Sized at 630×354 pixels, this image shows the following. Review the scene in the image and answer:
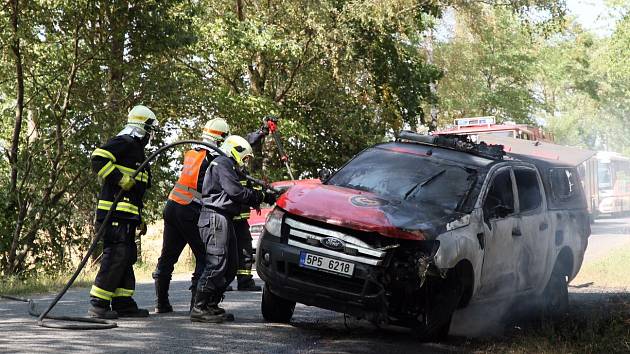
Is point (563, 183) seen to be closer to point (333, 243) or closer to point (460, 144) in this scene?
point (460, 144)

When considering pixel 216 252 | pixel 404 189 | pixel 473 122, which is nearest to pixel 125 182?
pixel 216 252

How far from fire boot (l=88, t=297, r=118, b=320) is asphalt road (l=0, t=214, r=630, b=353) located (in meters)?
0.13

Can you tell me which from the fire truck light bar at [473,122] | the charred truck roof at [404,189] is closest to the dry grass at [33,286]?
the charred truck roof at [404,189]

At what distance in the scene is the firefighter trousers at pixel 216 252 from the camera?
8836mm

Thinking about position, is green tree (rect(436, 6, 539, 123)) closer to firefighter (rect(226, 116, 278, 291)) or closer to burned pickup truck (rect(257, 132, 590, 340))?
firefighter (rect(226, 116, 278, 291))

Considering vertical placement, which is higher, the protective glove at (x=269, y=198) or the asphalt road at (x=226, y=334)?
the protective glove at (x=269, y=198)

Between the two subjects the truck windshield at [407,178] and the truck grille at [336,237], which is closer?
the truck grille at [336,237]

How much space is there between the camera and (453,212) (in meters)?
8.60

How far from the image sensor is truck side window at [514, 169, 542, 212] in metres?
9.86

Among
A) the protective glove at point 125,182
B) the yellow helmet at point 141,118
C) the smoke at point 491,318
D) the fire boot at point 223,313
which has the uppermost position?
the yellow helmet at point 141,118

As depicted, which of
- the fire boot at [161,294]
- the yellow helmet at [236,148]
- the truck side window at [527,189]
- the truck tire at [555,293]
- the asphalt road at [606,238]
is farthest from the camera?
the asphalt road at [606,238]

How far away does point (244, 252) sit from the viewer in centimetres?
1275

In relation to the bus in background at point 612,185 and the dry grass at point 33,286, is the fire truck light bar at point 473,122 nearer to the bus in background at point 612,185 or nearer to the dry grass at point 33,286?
the dry grass at point 33,286

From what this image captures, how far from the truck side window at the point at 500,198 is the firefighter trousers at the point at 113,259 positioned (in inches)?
129
